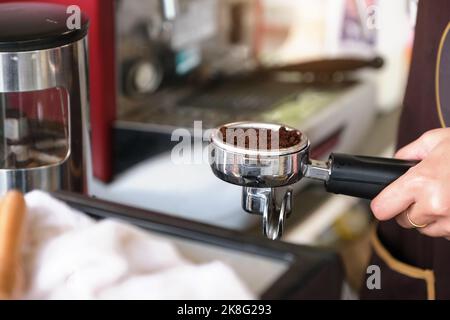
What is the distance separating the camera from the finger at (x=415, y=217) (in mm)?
419

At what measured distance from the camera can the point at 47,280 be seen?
52 cm

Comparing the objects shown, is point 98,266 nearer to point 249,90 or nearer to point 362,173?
point 362,173

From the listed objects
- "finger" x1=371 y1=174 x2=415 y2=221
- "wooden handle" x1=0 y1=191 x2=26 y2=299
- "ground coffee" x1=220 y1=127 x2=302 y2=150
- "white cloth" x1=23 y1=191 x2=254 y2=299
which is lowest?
"white cloth" x1=23 y1=191 x2=254 y2=299

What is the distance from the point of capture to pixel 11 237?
1.72 ft

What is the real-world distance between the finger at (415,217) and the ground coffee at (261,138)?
0.09 meters

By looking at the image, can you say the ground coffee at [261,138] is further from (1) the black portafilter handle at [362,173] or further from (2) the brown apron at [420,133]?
→ (2) the brown apron at [420,133]

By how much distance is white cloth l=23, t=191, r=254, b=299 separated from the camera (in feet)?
1.71

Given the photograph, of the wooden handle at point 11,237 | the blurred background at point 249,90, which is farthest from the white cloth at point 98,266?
the blurred background at point 249,90

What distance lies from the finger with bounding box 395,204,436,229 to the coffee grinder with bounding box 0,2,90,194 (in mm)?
217

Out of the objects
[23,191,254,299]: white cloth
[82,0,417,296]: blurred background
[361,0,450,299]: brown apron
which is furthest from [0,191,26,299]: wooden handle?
[361,0,450,299]: brown apron

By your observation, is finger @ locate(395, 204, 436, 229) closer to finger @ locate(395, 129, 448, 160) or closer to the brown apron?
finger @ locate(395, 129, 448, 160)

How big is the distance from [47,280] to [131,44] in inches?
25.2

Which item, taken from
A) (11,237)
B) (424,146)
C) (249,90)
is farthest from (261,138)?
(249,90)

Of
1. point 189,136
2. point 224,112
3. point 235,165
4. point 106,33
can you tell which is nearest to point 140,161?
point 224,112
